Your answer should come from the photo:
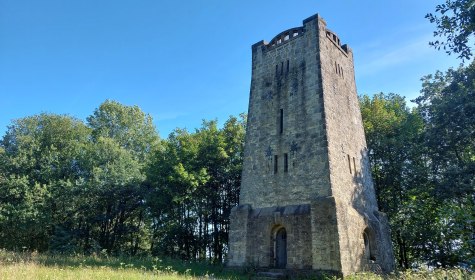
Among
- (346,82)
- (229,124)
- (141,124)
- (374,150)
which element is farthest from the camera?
(141,124)

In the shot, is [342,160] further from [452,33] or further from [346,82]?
[452,33]

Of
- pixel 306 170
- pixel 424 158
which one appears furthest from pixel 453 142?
pixel 306 170

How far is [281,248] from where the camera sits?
15188 millimetres

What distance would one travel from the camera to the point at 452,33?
7.61 m

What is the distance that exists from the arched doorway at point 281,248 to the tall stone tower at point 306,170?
0.14 feet

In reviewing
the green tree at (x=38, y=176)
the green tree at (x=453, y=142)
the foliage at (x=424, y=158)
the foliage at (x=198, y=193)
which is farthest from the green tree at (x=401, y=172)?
the green tree at (x=38, y=176)

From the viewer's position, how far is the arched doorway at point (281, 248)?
14945 mm

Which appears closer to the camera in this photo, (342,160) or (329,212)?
(329,212)

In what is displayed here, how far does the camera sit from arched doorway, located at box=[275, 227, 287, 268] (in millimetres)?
14945

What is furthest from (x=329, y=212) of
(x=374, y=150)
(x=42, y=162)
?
(x=42, y=162)

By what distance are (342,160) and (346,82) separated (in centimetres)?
562

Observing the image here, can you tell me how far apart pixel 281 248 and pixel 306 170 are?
3.79 metres

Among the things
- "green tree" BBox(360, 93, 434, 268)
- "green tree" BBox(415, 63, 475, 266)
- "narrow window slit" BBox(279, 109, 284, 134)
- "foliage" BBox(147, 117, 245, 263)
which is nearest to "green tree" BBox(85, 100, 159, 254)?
"foliage" BBox(147, 117, 245, 263)

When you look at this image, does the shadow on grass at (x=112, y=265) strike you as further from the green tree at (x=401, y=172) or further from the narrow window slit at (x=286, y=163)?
the green tree at (x=401, y=172)
